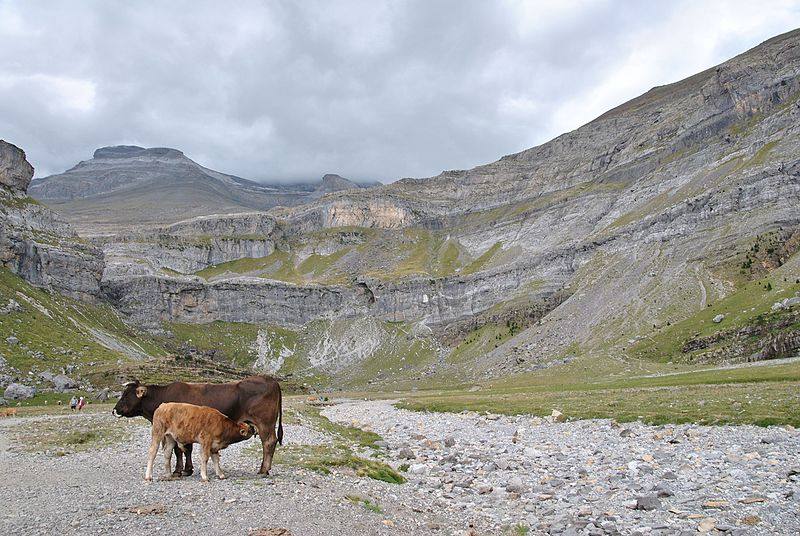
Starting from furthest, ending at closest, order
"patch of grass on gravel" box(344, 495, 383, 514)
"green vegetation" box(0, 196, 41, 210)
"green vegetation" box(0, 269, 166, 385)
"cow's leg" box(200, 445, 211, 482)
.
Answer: "green vegetation" box(0, 196, 41, 210) < "green vegetation" box(0, 269, 166, 385) < "cow's leg" box(200, 445, 211, 482) < "patch of grass on gravel" box(344, 495, 383, 514)

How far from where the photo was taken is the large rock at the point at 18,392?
66750 mm

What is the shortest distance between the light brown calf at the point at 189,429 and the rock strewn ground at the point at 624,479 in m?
7.31

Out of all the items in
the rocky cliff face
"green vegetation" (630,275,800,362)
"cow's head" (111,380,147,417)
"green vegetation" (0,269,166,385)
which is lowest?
"green vegetation" (630,275,800,362)

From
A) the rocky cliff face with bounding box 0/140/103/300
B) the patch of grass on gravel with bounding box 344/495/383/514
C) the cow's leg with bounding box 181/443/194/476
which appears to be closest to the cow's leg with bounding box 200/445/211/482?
the cow's leg with bounding box 181/443/194/476

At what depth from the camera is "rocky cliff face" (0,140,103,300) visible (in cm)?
13200

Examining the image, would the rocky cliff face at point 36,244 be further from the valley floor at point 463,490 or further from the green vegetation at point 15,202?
the valley floor at point 463,490

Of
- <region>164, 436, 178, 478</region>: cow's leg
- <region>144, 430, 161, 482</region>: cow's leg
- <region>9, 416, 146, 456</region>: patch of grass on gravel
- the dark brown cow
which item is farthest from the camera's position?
<region>9, 416, 146, 456</region>: patch of grass on gravel

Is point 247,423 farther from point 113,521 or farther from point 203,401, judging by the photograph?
point 113,521

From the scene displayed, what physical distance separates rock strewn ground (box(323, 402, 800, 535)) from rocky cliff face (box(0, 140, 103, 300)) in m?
146

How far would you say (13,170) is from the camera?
147750 millimetres

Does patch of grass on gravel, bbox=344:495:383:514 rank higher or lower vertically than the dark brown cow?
lower

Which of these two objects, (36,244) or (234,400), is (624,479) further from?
(36,244)

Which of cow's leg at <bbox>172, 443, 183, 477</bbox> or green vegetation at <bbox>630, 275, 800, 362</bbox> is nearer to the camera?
cow's leg at <bbox>172, 443, 183, 477</bbox>

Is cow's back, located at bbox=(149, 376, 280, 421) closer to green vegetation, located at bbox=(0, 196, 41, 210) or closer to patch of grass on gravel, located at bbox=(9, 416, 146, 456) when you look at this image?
patch of grass on gravel, located at bbox=(9, 416, 146, 456)
